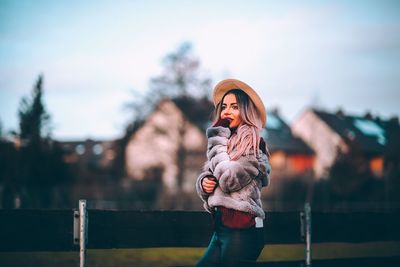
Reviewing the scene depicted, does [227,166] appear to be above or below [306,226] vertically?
above

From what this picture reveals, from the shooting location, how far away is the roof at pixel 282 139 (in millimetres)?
43231

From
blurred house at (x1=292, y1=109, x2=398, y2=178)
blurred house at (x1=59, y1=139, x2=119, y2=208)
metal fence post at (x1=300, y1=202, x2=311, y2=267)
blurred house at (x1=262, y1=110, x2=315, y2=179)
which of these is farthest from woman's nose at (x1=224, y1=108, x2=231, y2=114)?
blurred house at (x1=262, y1=110, x2=315, y2=179)

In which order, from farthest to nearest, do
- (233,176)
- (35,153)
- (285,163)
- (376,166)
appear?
(285,163)
(376,166)
(35,153)
(233,176)

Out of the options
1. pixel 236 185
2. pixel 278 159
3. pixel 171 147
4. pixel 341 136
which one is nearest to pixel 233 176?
pixel 236 185

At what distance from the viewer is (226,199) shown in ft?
13.7

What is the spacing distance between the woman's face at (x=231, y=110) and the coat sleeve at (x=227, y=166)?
5.6 inches

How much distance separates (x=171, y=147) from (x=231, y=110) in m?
30.1

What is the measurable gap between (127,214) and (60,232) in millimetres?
580

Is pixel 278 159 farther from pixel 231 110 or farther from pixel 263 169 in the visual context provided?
pixel 263 169

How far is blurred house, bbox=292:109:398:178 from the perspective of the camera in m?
22.8

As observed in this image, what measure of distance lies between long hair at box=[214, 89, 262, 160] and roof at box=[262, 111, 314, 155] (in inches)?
1495

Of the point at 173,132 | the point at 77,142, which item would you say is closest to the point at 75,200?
the point at 173,132

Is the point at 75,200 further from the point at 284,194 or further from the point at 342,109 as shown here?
the point at 342,109

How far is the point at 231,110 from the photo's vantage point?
447cm
